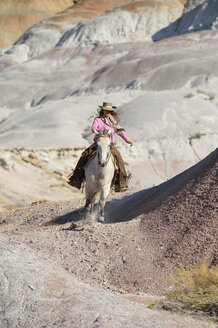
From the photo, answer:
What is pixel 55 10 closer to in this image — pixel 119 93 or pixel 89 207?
pixel 119 93

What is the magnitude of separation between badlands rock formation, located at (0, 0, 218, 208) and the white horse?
437cm

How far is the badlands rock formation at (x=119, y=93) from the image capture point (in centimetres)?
3572

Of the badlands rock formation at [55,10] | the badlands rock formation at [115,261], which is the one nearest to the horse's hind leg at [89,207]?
the badlands rock formation at [115,261]

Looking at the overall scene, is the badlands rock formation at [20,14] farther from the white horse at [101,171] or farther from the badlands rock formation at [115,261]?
the badlands rock formation at [115,261]

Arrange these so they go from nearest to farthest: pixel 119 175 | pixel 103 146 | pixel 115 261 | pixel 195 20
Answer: pixel 115 261 < pixel 103 146 < pixel 119 175 < pixel 195 20

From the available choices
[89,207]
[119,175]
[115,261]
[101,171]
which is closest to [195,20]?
[89,207]

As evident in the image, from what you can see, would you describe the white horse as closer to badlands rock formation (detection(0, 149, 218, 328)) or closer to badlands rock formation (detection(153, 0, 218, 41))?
badlands rock formation (detection(0, 149, 218, 328))

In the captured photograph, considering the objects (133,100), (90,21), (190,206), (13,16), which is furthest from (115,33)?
(190,206)

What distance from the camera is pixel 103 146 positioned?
1014 centimetres

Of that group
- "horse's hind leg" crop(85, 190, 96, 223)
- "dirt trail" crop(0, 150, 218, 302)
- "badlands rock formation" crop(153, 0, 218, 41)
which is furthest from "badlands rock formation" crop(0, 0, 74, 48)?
"dirt trail" crop(0, 150, 218, 302)

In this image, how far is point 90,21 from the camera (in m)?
80.1

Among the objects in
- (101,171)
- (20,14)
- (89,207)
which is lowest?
(20,14)

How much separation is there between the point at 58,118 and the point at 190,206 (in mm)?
32682

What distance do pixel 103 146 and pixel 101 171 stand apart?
0.56m
